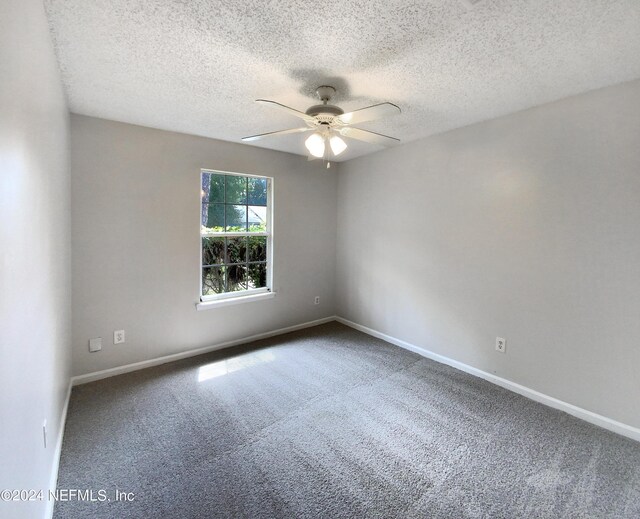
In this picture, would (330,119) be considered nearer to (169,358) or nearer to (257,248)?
(257,248)

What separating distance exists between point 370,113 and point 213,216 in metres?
2.27

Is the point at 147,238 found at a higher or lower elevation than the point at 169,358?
higher

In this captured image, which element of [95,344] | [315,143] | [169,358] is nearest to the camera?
[315,143]

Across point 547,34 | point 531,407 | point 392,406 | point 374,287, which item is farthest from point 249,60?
point 531,407

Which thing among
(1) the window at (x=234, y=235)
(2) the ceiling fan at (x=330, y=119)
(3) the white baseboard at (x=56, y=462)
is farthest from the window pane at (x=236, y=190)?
(3) the white baseboard at (x=56, y=462)

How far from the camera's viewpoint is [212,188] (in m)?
3.55

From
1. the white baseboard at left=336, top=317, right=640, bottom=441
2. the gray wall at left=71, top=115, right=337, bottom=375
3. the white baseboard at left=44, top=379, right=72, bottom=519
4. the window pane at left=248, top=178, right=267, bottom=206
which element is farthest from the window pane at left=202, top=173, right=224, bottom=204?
the white baseboard at left=336, top=317, right=640, bottom=441

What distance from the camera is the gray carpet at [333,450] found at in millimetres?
1647

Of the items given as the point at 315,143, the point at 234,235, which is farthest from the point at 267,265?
the point at 315,143

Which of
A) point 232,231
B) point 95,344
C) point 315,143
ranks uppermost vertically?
point 315,143

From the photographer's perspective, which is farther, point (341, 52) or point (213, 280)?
point (213, 280)

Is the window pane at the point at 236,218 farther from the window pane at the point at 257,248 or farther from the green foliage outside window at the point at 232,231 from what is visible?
the window pane at the point at 257,248

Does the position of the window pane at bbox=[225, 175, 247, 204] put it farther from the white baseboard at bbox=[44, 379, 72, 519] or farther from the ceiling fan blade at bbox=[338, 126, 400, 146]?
the white baseboard at bbox=[44, 379, 72, 519]

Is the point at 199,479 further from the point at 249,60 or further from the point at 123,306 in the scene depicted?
the point at 249,60
